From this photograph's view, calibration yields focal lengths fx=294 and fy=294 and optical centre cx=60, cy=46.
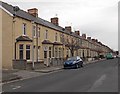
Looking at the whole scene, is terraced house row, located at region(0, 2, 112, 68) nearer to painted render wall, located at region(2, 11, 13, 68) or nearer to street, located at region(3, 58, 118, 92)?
painted render wall, located at region(2, 11, 13, 68)

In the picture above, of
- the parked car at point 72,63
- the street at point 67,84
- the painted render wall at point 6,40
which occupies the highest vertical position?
the painted render wall at point 6,40

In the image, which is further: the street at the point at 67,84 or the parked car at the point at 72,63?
the parked car at the point at 72,63

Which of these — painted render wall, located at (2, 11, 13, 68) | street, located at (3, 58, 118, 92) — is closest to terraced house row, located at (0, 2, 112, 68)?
painted render wall, located at (2, 11, 13, 68)

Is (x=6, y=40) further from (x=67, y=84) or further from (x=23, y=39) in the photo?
(x=67, y=84)

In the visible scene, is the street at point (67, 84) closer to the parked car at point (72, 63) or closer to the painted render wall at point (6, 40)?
the painted render wall at point (6, 40)

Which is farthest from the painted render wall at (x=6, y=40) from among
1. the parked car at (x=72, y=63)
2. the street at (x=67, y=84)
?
the street at (x=67, y=84)

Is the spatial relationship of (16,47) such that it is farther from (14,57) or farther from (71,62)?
(71,62)

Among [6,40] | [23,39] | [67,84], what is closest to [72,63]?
[23,39]

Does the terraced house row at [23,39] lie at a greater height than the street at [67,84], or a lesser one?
greater

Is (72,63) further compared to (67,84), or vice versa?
(72,63)

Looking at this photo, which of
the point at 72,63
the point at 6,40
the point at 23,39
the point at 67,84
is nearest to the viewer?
the point at 67,84

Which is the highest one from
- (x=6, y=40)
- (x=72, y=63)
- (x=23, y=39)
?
(x=23, y=39)

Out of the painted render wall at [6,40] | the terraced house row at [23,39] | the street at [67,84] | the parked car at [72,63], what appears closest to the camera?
the street at [67,84]

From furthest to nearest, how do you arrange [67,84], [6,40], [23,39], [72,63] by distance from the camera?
[72,63]
[23,39]
[6,40]
[67,84]
